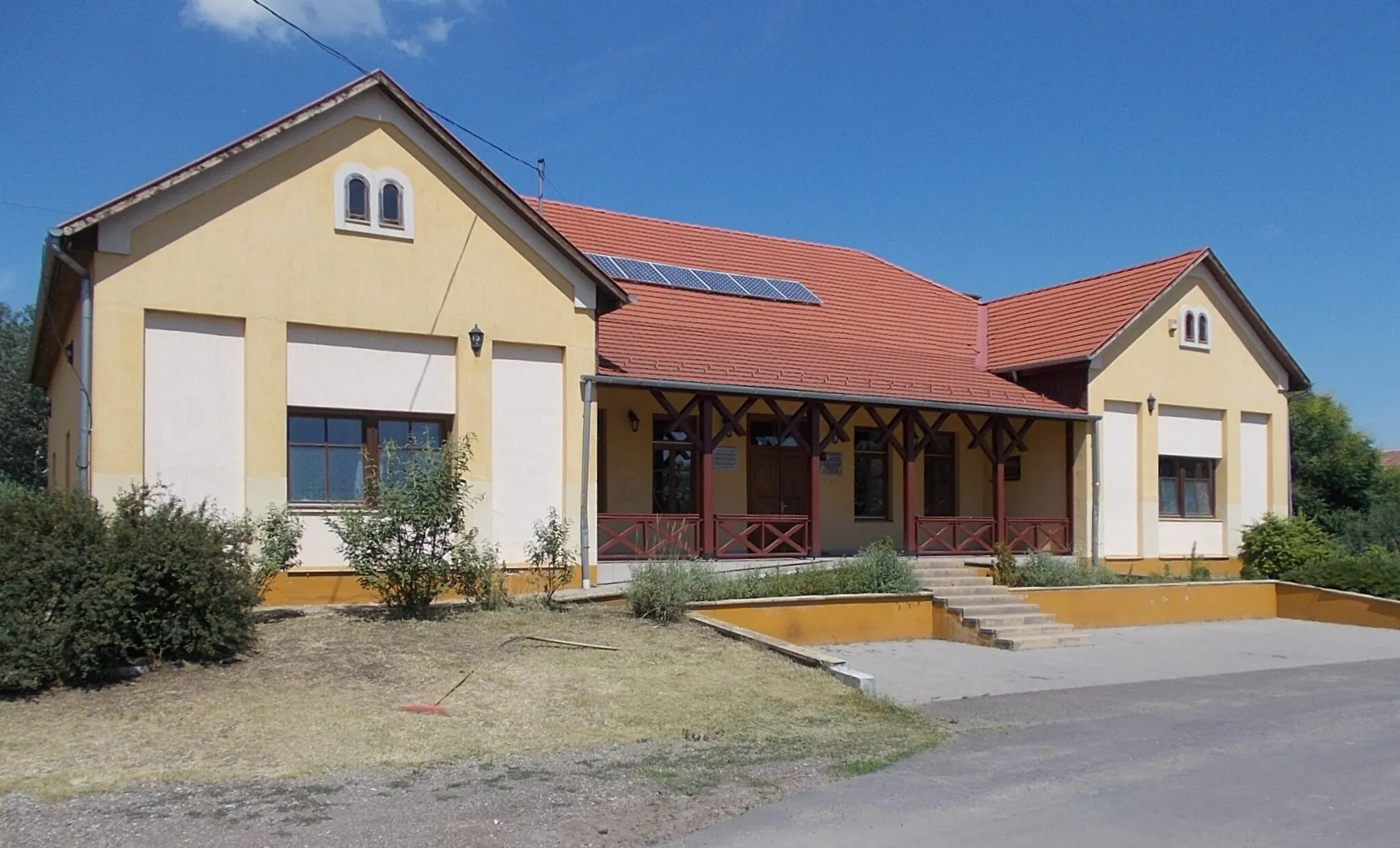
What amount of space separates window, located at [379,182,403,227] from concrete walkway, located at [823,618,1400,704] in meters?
8.08

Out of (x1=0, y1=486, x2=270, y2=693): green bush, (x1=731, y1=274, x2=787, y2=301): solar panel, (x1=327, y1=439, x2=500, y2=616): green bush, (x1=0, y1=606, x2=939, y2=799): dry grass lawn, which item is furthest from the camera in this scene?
(x1=731, y1=274, x2=787, y2=301): solar panel

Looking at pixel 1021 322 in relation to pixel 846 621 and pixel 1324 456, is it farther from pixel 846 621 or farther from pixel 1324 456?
pixel 1324 456

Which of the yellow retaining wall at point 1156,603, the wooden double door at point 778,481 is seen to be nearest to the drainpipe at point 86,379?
the wooden double door at point 778,481

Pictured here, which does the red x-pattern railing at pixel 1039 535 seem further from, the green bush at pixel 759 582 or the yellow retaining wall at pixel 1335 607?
the yellow retaining wall at pixel 1335 607

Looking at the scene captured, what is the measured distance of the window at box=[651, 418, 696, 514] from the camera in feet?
67.8

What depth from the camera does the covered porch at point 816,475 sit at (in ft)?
61.9

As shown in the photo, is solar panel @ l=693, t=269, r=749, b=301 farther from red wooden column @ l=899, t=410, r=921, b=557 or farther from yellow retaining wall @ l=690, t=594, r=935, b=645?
yellow retaining wall @ l=690, t=594, r=935, b=645

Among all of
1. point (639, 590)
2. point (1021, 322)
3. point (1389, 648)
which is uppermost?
point (1021, 322)

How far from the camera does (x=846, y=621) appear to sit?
672 inches

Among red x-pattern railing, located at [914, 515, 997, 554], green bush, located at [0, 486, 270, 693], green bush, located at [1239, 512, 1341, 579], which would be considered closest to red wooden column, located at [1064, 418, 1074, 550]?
red x-pattern railing, located at [914, 515, 997, 554]

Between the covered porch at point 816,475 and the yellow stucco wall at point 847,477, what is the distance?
0.03 meters

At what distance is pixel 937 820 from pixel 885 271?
2170cm

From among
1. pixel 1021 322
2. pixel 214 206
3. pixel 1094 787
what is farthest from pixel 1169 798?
pixel 1021 322

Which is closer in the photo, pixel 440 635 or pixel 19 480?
pixel 440 635
